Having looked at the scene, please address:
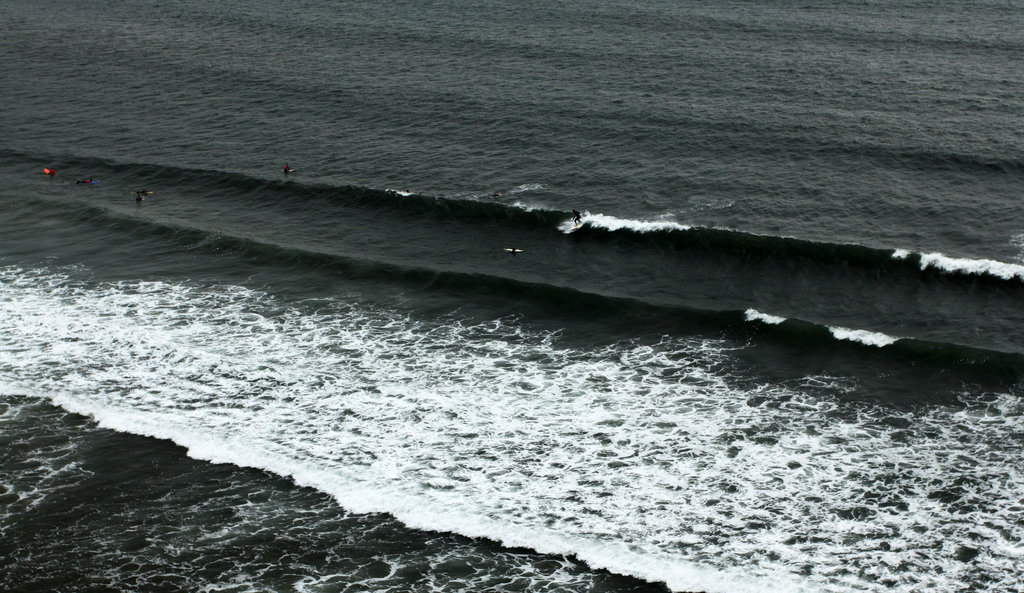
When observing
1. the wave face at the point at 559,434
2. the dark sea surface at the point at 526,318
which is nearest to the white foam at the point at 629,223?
the dark sea surface at the point at 526,318

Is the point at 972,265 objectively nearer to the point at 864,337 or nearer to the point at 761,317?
the point at 864,337

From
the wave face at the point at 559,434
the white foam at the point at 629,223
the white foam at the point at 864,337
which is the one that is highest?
the white foam at the point at 629,223

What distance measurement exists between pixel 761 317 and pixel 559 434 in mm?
14172

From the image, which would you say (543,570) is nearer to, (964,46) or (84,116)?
(84,116)

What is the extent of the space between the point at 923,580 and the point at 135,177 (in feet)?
195

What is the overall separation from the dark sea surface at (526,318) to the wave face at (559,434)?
177 mm

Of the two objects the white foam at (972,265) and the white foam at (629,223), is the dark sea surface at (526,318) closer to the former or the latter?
the white foam at (972,265)

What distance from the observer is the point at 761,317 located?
46.8 metres

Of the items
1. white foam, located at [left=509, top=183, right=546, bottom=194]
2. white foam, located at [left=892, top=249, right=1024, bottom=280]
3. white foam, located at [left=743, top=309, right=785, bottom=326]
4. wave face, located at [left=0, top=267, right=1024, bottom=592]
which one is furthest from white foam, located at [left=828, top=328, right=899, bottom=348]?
white foam, located at [left=509, top=183, right=546, bottom=194]

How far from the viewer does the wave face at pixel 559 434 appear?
32.6 m

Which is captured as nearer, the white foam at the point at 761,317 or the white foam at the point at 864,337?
the white foam at the point at 864,337

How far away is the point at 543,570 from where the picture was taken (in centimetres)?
3192

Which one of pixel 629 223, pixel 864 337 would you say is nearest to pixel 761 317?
pixel 864 337

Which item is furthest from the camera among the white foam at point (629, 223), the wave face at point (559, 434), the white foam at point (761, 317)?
the white foam at point (629, 223)
